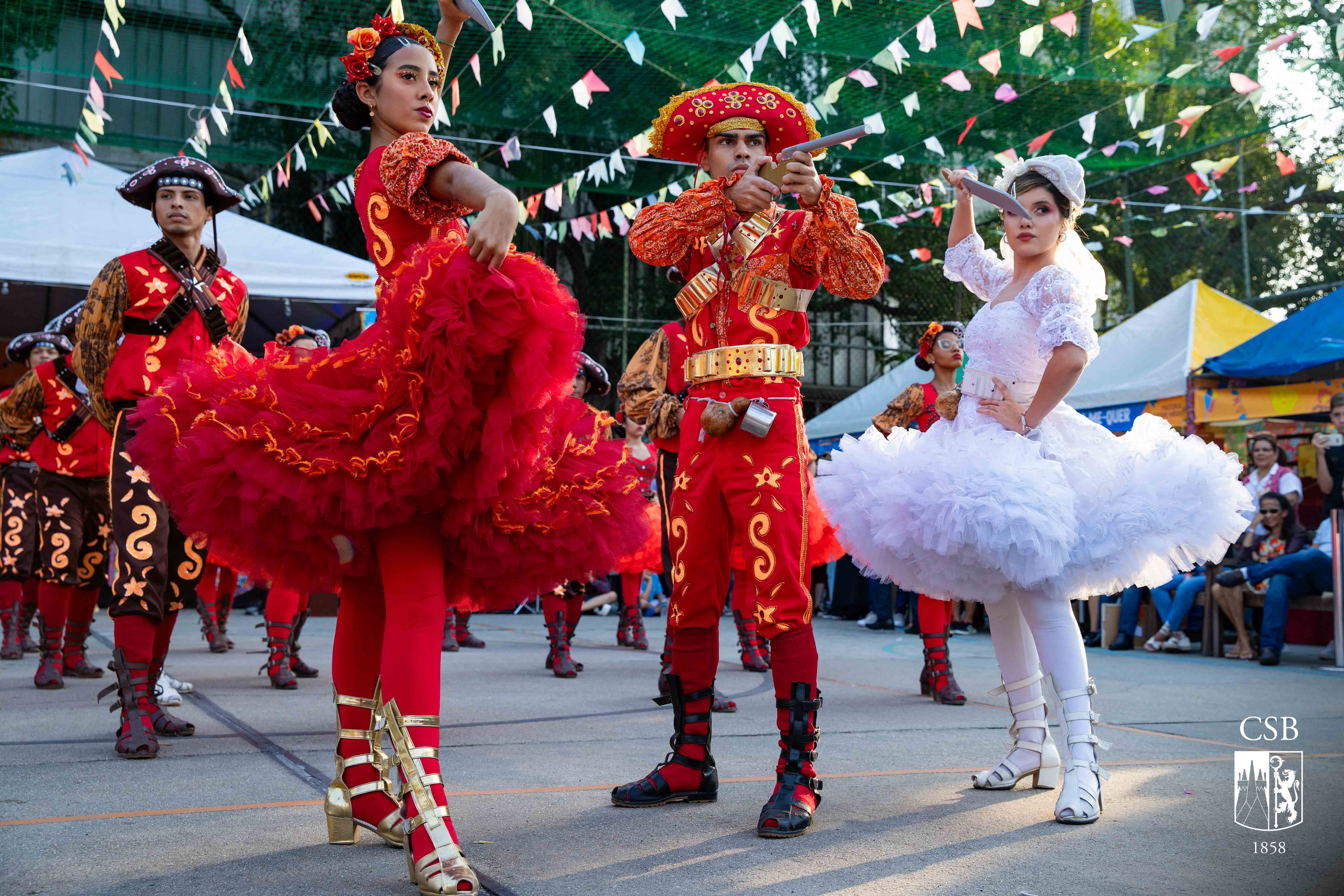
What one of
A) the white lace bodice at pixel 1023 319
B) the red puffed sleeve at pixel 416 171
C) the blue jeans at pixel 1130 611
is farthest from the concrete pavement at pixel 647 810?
the blue jeans at pixel 1130 611

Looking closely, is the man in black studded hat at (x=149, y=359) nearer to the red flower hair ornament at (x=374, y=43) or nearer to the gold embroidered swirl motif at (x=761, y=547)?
the red flower hair ornament at (x=374, y=43)

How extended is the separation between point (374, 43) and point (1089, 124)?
898 centimetres

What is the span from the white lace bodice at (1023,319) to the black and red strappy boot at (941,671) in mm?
2331

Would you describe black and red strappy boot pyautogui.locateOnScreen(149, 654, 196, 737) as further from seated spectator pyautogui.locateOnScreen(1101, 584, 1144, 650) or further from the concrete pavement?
seated spectator pyautogui.locateOnScreen(1101, 584, 1144, 650)

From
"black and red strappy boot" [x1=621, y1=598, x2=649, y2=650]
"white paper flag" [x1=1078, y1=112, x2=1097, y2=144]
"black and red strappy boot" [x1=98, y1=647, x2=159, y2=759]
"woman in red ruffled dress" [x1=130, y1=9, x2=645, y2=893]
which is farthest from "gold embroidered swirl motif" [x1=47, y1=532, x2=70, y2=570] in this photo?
"white paper flag" [x1=1078, y1=112, x2=1097, y2=144]

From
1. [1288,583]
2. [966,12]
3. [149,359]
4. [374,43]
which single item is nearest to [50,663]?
[149,359]

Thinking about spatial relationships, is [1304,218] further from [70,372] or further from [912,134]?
[70,372]

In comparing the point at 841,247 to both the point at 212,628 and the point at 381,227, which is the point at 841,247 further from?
the point at 212,628

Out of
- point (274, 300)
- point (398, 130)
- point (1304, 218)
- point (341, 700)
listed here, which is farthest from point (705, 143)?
point (1304, 218)

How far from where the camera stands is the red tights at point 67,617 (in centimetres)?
643

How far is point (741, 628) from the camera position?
7402mm

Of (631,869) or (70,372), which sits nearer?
(631,869)

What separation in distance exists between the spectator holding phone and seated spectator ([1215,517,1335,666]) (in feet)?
0.63

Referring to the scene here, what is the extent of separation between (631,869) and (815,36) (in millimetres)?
8111
